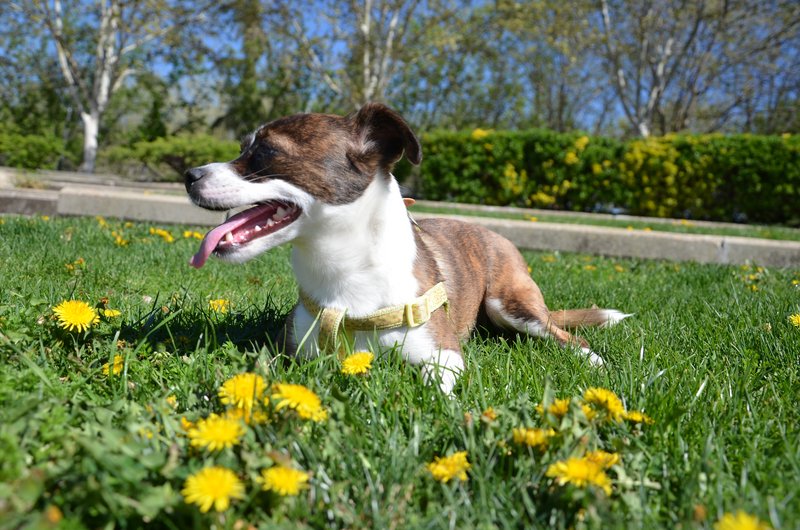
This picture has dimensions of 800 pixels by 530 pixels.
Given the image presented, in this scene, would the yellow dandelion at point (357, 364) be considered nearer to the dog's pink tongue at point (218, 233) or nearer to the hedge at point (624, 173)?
the dog's pink tongue at point (218, 233)

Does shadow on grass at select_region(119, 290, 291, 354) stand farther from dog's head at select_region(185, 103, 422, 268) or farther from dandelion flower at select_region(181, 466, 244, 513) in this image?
dandelion flower at select_region(181, 466, 244, 513)

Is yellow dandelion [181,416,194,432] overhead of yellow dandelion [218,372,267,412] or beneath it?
beneath

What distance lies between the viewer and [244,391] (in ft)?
5.47

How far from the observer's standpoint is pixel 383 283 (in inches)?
102

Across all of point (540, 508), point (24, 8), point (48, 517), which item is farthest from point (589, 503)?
point (24, 8)

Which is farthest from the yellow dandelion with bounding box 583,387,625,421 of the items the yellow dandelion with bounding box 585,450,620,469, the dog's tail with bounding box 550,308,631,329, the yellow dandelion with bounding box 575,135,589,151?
the yellow dandelion with bounding box 575,135,589,151

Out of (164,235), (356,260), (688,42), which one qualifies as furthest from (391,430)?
(688,42)

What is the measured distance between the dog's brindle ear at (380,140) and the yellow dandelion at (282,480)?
Answer: 149 cm

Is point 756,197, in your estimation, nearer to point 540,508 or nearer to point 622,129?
point 540,508

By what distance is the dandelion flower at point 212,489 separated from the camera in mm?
1268

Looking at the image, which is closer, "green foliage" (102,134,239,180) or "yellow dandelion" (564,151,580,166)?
"yellow dandelion" (564,151,580,166)

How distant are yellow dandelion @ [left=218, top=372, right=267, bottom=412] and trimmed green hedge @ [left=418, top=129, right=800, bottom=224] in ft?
37.1

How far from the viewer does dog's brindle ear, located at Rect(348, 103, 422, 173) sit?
2.61 metres

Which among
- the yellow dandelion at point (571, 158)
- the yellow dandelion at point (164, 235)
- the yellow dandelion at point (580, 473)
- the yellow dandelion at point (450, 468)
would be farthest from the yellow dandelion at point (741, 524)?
the yellow dandelion at point (571, 158)
